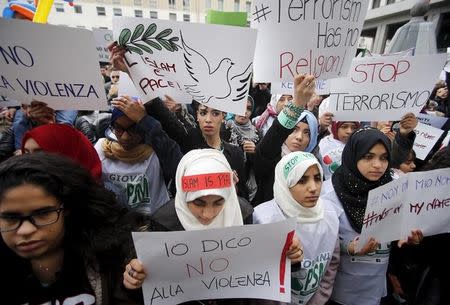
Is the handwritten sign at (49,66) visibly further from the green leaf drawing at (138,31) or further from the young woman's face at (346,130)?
the young woman's face at (346,130)

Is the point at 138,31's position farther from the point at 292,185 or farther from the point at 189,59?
the point at 292,185

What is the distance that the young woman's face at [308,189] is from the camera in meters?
1.60

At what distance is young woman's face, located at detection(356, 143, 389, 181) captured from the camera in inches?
72.2

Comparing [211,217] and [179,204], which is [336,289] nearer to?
[211,217]

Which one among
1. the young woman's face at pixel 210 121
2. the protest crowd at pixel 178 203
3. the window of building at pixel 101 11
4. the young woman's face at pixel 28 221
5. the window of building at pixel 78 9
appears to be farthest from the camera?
the window of building at pixel 101 11

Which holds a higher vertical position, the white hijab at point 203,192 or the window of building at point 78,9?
the window of building at point 78,9

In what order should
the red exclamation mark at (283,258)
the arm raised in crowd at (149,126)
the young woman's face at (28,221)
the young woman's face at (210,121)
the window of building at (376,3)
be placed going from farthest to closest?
the window of building at (376,3) < the young woman's face at (210,121) < the arm raised in crowd at (149,126) < the red exclamation mark at (283,258) < the young woman's face at (28,221)

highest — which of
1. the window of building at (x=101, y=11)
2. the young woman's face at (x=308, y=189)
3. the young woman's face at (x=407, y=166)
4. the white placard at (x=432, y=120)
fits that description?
the window of building at (x=101, y=11)

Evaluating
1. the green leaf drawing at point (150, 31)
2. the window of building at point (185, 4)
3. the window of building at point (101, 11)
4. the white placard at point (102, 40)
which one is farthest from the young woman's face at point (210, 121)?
the window of building at point (185, 4)

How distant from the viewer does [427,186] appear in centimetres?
163

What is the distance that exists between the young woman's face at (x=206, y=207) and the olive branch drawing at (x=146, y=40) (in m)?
0.89

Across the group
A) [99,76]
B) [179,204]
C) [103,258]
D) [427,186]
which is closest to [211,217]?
[179,204]

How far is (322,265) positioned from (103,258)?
124cm

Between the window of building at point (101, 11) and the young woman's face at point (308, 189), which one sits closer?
the young woman's face at point (308, 189)
